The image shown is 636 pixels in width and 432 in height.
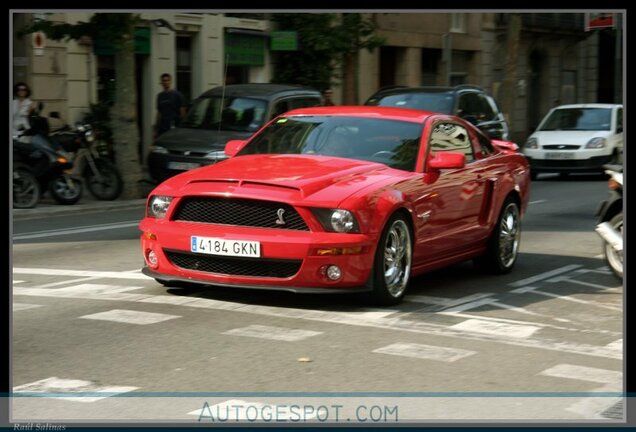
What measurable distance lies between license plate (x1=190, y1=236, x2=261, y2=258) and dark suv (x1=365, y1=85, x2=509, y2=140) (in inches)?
435

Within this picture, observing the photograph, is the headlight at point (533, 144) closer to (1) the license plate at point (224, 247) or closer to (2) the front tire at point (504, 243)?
(2) the front tire at point (504, 243)

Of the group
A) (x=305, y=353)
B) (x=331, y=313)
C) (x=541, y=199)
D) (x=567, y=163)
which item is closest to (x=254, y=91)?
(x=541, y=199)

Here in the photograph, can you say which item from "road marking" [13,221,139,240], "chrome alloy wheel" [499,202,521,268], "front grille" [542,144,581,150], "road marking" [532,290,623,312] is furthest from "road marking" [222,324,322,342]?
"front grille" [542,144,581,150]

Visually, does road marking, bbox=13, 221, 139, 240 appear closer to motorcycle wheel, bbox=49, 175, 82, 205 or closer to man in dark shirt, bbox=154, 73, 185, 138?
motorcycle wheel, bbox=49, 175, 82, 205

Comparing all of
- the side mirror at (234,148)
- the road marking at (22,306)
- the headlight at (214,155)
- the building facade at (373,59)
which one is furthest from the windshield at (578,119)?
the road marking at (22,306)

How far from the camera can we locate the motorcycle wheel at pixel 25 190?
16.7 meters

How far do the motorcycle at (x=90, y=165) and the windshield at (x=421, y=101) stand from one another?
168 inches

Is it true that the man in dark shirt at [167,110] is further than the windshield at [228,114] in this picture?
Yes

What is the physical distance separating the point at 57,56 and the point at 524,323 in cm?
1673

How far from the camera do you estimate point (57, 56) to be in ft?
76.1

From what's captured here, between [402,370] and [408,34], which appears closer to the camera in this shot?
[402,370]

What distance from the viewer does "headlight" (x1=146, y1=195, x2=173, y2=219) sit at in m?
8.65

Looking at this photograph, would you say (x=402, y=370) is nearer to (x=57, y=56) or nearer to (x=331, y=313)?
(x=331, y=313)

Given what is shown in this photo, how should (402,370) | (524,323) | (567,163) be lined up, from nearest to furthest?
(402,370) → (524,323) → (567,163)
